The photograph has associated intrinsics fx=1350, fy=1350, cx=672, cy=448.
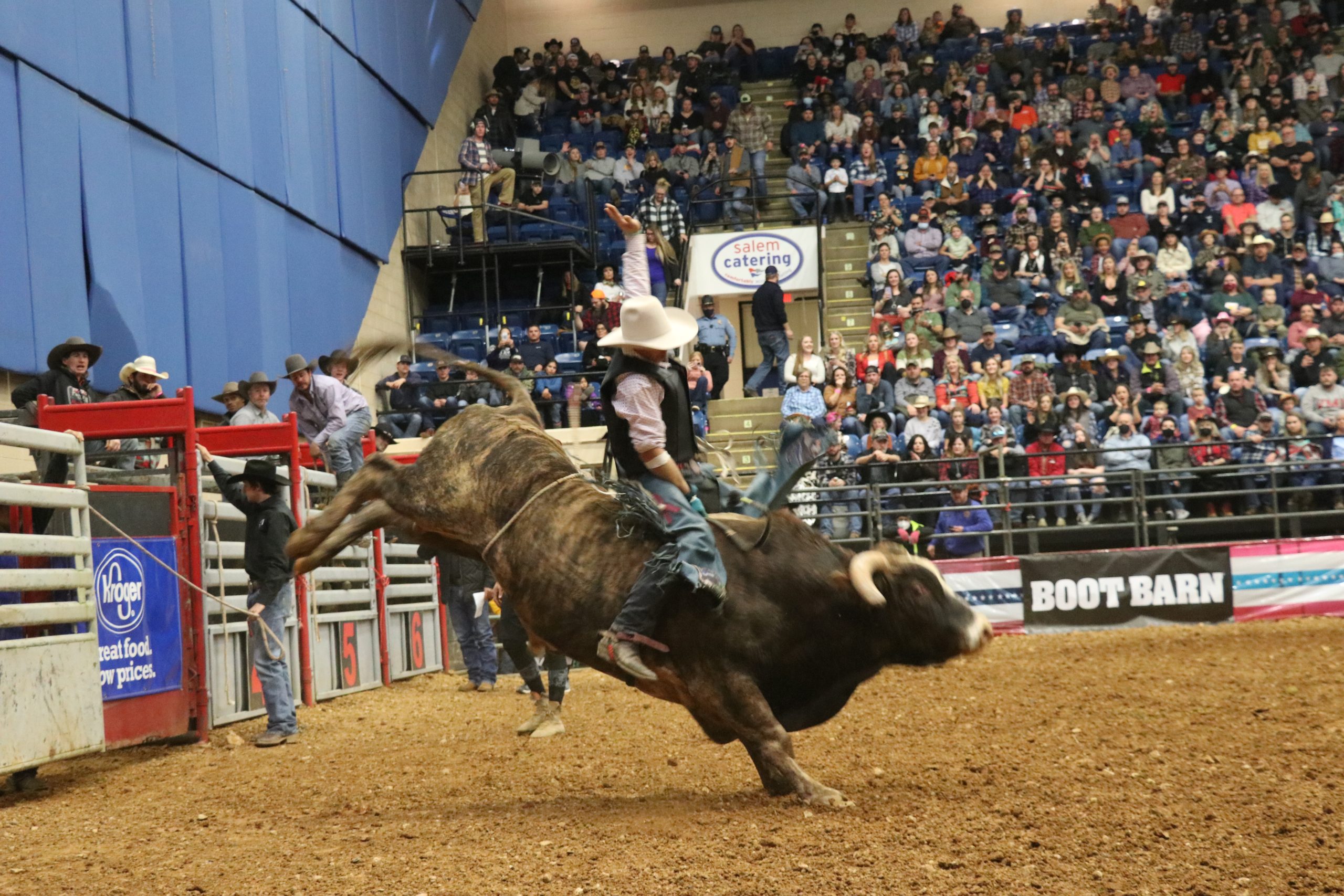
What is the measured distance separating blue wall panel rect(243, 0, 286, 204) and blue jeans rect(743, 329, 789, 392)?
22.3 feet

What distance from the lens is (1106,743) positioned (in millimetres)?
6762

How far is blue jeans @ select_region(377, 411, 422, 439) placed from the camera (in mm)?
17656

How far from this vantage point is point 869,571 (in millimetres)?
5707

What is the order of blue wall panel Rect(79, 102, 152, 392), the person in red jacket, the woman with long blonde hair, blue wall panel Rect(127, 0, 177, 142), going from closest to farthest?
1. blue wall panel Rect(79, 102, 152, 392)
2. blue wall panel Rect(127, 0, 177, 142)
3. the person in red jacket
4. the woman with long blonde hair

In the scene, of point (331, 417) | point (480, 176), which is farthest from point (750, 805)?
point (480, 176)

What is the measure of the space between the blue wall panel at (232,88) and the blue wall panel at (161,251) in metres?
1.29

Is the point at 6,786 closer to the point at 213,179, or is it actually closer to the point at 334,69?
the point at 213,179

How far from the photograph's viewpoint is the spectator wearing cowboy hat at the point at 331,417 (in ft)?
36.4

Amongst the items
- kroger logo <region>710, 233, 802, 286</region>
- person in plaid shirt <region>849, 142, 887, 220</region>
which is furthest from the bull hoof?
person in plaid shirt <region>849, 142, 887, 220</region>

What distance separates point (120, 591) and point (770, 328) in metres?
12.6

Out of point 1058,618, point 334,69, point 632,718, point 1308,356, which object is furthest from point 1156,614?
point 334,69

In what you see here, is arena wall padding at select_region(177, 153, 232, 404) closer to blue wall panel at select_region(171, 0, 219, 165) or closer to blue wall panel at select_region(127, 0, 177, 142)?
blue wall panel at select_region(171, 0, 219, 165)

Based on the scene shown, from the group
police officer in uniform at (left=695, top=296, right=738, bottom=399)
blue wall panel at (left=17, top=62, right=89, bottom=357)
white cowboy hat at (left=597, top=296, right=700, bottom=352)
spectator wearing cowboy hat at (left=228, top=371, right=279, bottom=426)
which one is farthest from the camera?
police officer in uniform at (left=695, top=296, right=738, bottom=399)

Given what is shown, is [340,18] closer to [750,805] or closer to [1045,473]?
[1045,473]
